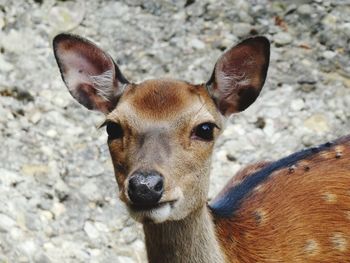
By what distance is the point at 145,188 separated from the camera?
406 centimetres

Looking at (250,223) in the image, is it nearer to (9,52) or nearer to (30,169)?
(30,169)

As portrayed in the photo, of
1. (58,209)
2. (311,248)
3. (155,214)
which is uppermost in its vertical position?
(155,214)

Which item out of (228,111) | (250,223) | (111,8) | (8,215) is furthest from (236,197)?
(111,8)

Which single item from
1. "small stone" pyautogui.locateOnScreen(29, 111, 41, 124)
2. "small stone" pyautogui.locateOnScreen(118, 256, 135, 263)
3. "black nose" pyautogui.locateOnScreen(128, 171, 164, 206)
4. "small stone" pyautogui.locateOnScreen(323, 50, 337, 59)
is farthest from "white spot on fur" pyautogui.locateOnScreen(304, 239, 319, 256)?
"small stone" pyautogui.locateOnScreen(323, 50, 337, 59)

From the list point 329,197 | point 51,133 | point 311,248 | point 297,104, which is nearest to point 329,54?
point 297,104

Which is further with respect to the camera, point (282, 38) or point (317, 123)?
point (282, 38)

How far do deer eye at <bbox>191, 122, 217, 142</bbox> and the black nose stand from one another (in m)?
0.41

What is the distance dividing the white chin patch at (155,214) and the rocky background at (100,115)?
79.6 inches

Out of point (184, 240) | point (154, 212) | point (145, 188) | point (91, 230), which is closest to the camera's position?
point (145, 188)

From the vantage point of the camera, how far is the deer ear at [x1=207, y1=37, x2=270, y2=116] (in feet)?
15.7

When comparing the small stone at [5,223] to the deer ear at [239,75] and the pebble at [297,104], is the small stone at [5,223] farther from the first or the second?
the pebble at [297,104]

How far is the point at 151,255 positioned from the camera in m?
4.72

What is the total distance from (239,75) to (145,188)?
3.48ft

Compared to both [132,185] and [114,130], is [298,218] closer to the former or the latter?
[114,130]
